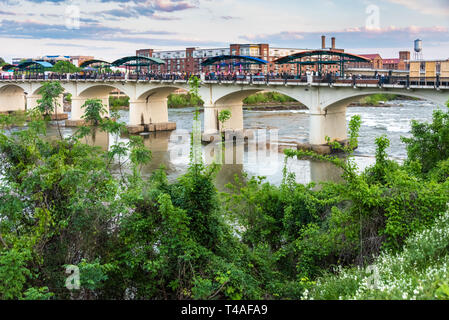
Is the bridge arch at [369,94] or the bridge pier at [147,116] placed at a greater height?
the bridge arch at [369,94]

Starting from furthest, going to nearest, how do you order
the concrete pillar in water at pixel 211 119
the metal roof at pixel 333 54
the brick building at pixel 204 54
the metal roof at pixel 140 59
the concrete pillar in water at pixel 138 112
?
the brick building at pixel 204 54 < the metal roof at pixel 140 59 < the concrete pillar in water at pixel 138 112 < the concrete pillar in water at pixel 211 119 < the metal roof at pixel 333 54

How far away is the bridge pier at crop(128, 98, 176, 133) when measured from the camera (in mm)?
53994

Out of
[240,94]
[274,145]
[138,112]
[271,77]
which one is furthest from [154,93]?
[274,145]

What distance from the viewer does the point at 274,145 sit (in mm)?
41188

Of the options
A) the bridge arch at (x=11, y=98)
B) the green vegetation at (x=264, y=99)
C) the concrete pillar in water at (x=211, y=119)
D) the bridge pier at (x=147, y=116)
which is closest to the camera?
the concrete pillar in water at (x=211, y=119)

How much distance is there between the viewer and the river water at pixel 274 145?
31417 mm

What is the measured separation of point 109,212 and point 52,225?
1.22 m

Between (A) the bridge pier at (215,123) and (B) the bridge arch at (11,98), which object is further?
(B) the bridge arch at (11,98)

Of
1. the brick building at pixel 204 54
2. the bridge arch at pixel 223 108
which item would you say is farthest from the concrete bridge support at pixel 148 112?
the brick building at pixel 204 54

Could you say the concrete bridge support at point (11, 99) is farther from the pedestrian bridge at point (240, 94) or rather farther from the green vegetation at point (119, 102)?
the green vegetation at point (119, 102)

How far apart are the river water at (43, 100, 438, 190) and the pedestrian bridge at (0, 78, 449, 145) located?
117 inches

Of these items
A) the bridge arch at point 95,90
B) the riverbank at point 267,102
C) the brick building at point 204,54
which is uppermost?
the brick building at point 204,54

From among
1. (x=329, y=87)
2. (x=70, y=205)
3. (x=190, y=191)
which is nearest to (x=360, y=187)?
(x=190, y=191)
